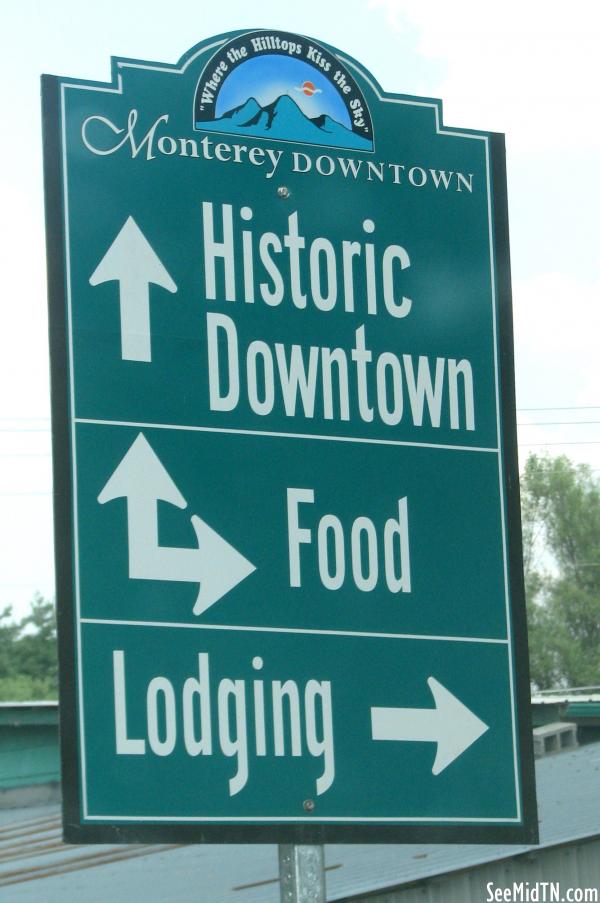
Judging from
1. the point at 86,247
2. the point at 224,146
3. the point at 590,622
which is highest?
the point at 224,146

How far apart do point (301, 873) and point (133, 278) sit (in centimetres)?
158

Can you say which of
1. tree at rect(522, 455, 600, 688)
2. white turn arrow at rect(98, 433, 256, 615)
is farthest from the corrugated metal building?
tree at rect(522, 455, 600, 688)

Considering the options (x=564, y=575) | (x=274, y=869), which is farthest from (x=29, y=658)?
(x=274, y=869)

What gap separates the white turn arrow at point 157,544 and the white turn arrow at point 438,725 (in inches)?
21.0

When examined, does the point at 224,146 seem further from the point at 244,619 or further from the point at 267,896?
the point at 267,896

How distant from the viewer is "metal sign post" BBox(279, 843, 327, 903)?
3600 mm

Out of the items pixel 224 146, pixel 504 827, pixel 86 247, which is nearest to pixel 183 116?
pixel 224 146

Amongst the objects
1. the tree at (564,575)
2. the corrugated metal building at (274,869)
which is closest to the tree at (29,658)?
the tree at (564,575)

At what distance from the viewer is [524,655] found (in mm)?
4070

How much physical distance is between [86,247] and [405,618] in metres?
1.29

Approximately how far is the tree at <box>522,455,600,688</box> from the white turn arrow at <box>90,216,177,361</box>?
1836 inches

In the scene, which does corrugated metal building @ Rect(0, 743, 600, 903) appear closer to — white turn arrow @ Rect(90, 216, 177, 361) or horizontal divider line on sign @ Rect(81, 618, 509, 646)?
horizontal divider line on sign @ Rect(81, 618, 509, 646)

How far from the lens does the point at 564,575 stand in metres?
52.0

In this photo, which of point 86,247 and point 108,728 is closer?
point 108,728
